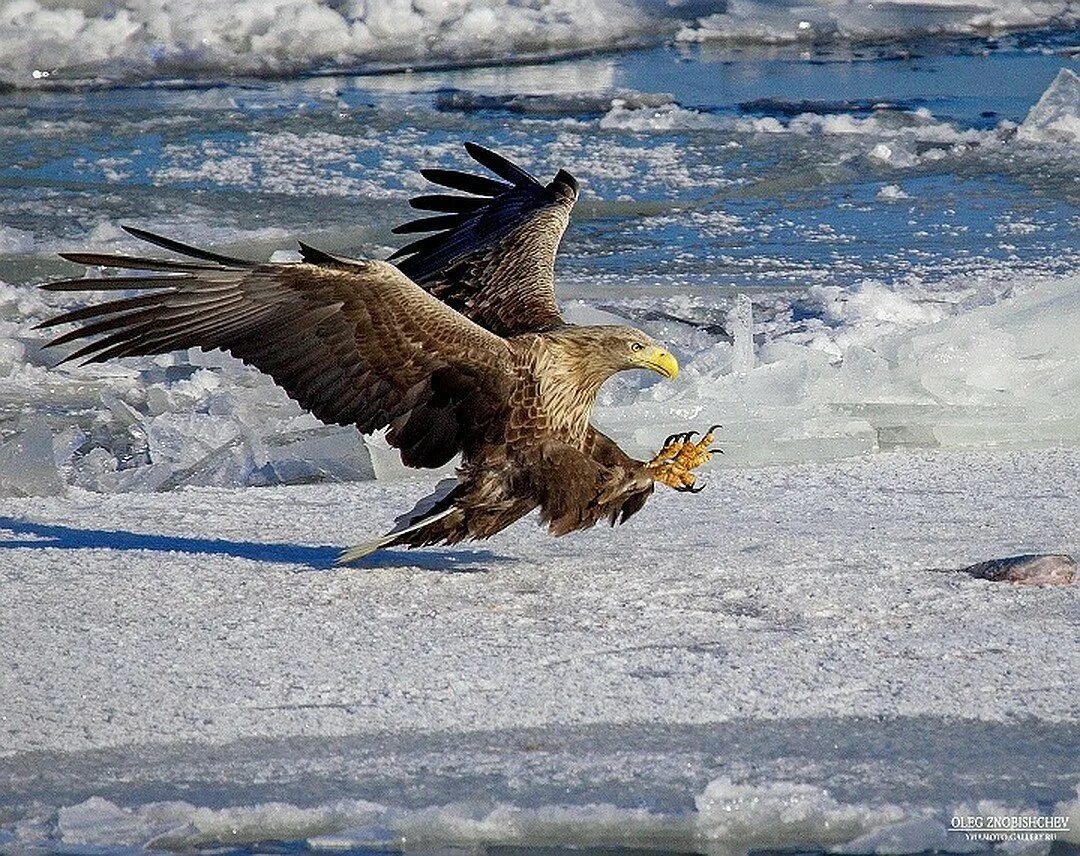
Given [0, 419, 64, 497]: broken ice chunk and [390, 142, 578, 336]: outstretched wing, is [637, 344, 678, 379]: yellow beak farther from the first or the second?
[0, 419, 64, 497]: broken ice chunk

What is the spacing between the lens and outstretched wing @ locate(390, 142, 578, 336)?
4.67 m

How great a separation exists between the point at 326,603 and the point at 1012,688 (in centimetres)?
Answer: 138

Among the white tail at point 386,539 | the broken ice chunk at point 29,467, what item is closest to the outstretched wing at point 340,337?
the white tail at point 386,539

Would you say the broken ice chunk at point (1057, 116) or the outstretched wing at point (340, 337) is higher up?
the outstretched wing at point (340, 337)

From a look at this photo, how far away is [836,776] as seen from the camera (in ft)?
9.84

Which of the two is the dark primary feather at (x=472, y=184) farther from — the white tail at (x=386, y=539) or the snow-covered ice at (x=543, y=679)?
the white tail at (x=386, y=539)

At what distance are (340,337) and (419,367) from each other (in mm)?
179

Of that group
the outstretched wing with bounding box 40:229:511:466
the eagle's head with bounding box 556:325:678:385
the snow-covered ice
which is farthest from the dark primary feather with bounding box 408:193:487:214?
the outstretched wing with bounding box 40:229:511:466

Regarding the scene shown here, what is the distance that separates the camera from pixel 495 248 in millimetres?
4934

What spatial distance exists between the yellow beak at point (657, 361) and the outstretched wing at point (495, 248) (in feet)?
0.89

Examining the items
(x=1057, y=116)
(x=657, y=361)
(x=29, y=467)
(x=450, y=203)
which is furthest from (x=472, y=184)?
(x=1057, y=116)

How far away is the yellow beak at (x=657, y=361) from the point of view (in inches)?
169

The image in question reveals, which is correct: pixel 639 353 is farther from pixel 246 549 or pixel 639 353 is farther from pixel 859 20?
pixel 859 20

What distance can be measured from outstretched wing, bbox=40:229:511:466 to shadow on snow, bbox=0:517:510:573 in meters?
0.30
